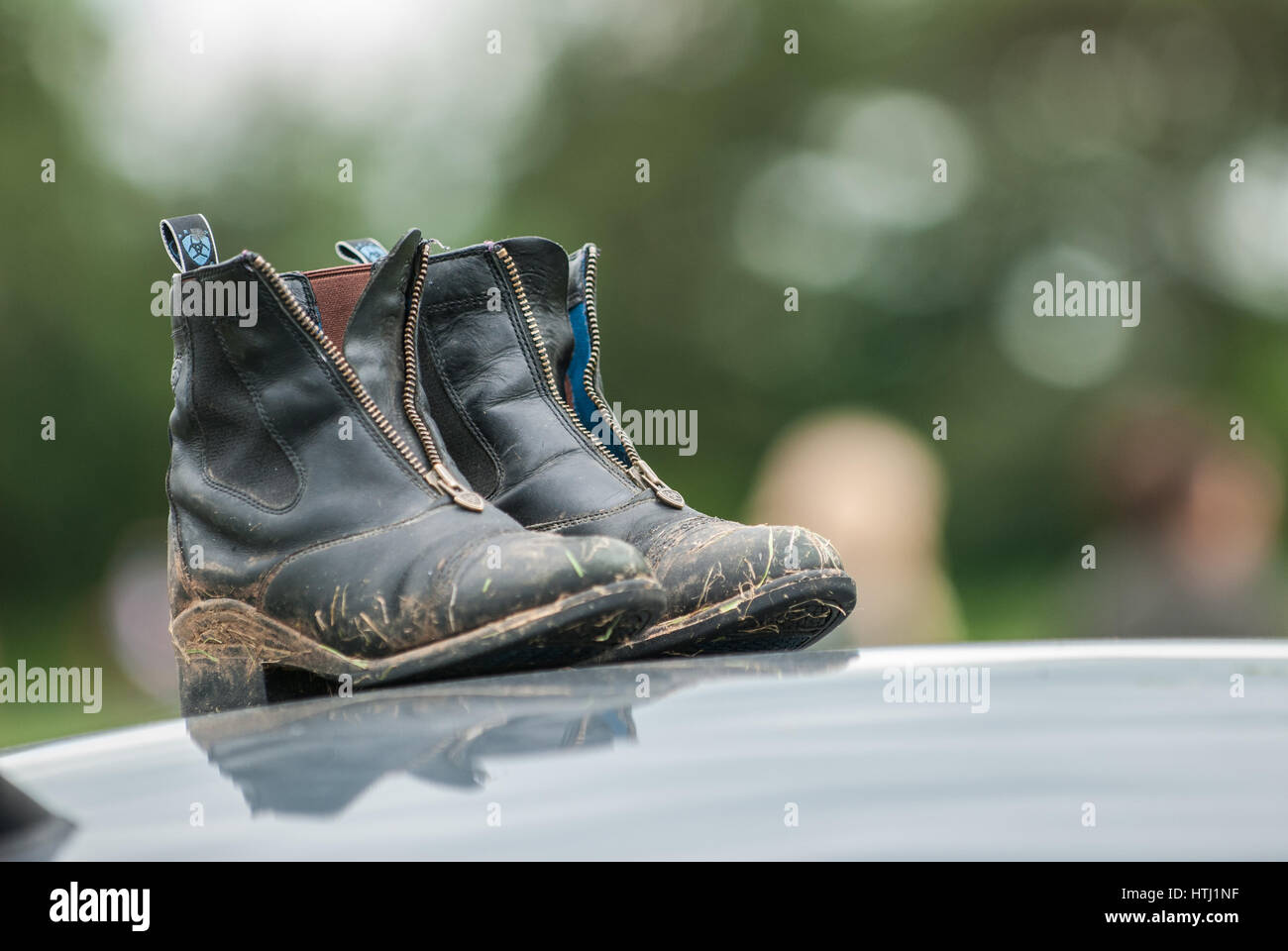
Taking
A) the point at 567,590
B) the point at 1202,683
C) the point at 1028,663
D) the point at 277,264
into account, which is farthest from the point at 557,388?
the point at 277,264

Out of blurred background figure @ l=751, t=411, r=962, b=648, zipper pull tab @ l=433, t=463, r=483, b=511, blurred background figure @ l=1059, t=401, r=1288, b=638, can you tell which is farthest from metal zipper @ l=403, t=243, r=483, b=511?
blurred background figure @ l=751, t=411, r=962, b=648

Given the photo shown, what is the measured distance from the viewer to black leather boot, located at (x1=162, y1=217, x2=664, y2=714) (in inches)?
44.8

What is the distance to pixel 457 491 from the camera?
1256 millimetres

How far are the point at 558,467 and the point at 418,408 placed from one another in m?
0.17

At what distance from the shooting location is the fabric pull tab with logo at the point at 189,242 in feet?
4.36

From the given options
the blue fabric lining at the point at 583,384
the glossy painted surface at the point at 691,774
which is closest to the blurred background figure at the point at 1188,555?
the blue fabric lining at the point at 583,384

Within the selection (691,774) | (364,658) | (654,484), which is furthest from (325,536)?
(691,774)

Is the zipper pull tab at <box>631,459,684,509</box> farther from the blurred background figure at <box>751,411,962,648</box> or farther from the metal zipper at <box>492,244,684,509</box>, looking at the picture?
the blurred background figure at <box>751,411,962,648</box>

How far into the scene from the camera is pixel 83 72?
24.3 ft

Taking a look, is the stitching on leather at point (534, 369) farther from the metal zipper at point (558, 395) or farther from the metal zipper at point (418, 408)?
the metal zipper at point (418, 408)
